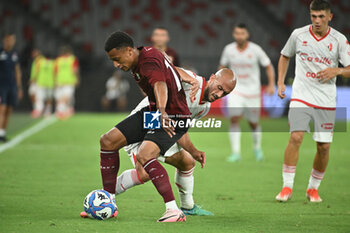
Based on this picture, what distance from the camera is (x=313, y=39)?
7.20 m

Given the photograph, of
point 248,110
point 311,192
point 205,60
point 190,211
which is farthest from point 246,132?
point 190,211

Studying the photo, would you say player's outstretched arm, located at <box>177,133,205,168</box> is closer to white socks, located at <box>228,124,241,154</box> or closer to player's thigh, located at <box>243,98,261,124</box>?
white socks, located at <box>228,124,241,154</box>

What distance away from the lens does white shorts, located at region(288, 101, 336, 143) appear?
23.8ft

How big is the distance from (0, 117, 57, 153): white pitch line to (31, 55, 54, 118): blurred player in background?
1.48 meters

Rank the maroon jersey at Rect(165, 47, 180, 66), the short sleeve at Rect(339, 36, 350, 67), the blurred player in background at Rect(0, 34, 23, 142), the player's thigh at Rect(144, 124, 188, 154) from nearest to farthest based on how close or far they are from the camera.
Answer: the player's thigh at Rect(144, 124, 188, 154), the short sleeve at Rect(339, 36, 350, 67), the maroon jersey at Rect(165, 47, 180, 66), the blurred player in background at Rect(0, 34, 23, 142)

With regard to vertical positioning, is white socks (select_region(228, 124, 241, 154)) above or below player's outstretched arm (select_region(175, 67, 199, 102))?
below

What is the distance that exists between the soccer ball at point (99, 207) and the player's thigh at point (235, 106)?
5955 millimetres

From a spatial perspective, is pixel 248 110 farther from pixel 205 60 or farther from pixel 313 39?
pixel 205 60

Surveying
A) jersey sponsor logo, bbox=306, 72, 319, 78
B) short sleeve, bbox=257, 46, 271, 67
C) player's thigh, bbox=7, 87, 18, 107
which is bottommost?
player's thigh, bbox=7, 87, 18, 107

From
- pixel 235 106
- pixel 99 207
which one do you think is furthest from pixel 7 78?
pixel 99 207

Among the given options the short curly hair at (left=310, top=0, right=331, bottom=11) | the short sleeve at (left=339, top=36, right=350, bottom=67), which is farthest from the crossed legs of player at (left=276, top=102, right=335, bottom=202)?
the short curly hair at (left=310, top=0, right=331, bottom=11)

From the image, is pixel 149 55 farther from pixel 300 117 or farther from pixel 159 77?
pixel 300 117

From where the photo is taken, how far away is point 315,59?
720cm

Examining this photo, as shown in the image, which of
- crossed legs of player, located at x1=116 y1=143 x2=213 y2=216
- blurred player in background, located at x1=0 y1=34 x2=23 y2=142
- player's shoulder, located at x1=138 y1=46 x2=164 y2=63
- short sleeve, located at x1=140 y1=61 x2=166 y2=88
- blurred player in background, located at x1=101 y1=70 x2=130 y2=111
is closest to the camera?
short sleeve, located at x1=140 y1=61 x2=166 y2=88
